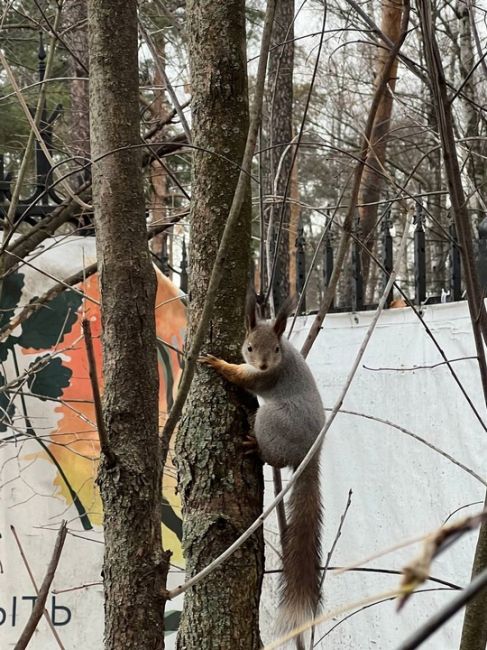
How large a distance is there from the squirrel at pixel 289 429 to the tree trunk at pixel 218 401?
0.08m

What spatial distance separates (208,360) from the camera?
1.75 metres

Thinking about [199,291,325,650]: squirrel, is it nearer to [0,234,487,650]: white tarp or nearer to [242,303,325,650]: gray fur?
[242,303,325,650]: gray fur

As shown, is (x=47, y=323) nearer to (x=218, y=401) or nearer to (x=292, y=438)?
(x=292, y=438)

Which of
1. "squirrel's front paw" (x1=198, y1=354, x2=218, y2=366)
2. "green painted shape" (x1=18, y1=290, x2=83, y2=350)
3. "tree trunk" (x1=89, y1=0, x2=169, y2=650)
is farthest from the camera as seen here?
"green painted shape" (x1=18, y1=290, x2=83, y2=350)

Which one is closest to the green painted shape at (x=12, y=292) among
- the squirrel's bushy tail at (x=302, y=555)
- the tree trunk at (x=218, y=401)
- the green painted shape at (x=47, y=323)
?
the green painted shape at (x=47, y=323)

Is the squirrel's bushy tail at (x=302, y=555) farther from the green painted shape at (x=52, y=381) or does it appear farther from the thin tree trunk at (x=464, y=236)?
the green painted shape at (x=52, y=381)

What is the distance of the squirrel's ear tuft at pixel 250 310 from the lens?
6.32 ft

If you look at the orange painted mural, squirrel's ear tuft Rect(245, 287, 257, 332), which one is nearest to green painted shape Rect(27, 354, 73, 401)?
the orange painted mural

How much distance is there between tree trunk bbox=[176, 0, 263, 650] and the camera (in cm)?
164

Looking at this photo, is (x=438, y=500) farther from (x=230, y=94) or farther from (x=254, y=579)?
(x=230, y=94)

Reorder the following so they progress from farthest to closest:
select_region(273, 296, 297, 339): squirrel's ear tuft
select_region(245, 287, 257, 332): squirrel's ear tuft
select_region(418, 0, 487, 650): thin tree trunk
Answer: select_region(273, 296, 297, 339): squirrel's ear tuft < select_region(245, 287, 257, 332): squirrel's ear tuft < select_region(418, 0, 487, 650): thin tree trunk

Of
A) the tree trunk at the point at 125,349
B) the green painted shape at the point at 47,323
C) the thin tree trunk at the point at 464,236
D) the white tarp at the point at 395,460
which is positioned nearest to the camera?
the thin tree trunk at the point at 464,236

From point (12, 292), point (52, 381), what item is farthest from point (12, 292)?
point (52, 381)

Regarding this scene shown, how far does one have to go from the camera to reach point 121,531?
132cm
